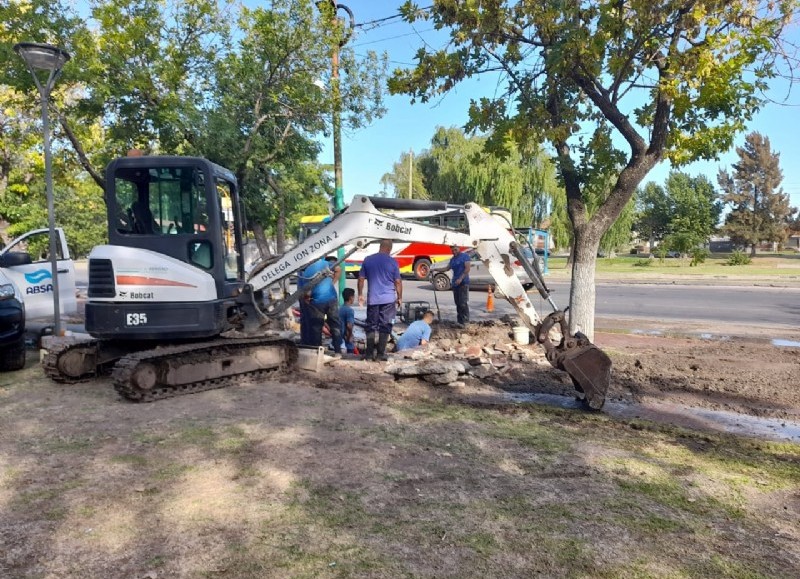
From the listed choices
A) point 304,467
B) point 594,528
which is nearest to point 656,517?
point 594,528

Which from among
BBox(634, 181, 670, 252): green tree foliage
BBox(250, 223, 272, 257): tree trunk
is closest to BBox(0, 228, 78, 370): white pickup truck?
BBox(250, 223, 272, 257): tree trunk

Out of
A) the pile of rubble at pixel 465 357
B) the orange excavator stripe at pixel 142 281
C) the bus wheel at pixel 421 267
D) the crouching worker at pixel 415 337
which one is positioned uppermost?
the orange excavator stripe at pixel 142 281

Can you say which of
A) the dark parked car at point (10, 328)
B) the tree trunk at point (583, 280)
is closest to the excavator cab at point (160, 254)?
the dark parked car at point (10, 328)

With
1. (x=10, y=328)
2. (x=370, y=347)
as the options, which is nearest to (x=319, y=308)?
(x=370, y=347)

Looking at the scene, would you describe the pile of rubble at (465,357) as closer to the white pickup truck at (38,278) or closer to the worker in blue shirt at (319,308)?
the worker in blue shirt at (319,308)

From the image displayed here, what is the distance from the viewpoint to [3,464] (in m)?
4.75

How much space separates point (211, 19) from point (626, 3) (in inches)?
307

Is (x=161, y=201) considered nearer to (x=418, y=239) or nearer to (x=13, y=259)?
(x=418, y=239)

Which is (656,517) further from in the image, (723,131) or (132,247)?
(723,131)

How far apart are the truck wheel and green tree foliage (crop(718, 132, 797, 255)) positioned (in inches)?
2752

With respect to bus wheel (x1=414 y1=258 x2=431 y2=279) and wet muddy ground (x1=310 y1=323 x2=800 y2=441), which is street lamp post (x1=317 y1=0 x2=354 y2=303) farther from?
bus wheel (x1=414 y1=258 x2=431 y2=279)

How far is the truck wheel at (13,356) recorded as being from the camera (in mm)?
8023

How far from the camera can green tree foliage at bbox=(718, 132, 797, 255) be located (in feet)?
212

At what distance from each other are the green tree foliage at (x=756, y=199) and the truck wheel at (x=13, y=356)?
229 ft
